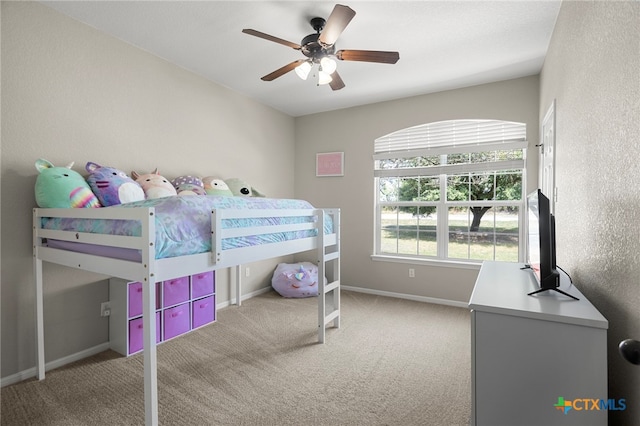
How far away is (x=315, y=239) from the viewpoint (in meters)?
2.67

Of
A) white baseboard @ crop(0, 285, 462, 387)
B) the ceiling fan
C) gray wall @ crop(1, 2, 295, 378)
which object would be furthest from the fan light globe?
white baseboard @ crop(0, 285, 462, 387)

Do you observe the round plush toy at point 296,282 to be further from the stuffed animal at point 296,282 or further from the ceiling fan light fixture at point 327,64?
the ceiling fan light fixture at point 327,64

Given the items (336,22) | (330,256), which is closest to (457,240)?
(330,256)

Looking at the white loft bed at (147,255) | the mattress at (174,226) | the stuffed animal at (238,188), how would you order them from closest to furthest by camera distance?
the white loft bed at (147,255) → the mattress at (174,226) → the stuffed animal at (238,188)

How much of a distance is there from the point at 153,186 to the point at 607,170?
2730 mm

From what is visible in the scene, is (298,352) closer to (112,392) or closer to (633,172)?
(112,392)

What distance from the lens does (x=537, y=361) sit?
1040mm

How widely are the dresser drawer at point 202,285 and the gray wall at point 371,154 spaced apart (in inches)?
74.4

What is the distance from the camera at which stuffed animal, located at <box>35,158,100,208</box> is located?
76.7 inches

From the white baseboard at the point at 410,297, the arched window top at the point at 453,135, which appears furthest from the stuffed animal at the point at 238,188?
the white baseboard at the point at 410,297

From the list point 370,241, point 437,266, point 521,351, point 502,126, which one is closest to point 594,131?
point 521,351

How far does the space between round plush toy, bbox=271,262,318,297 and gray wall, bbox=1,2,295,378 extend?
5.35 feet

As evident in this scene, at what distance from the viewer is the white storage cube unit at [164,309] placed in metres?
2.35

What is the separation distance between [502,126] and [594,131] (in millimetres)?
2236
